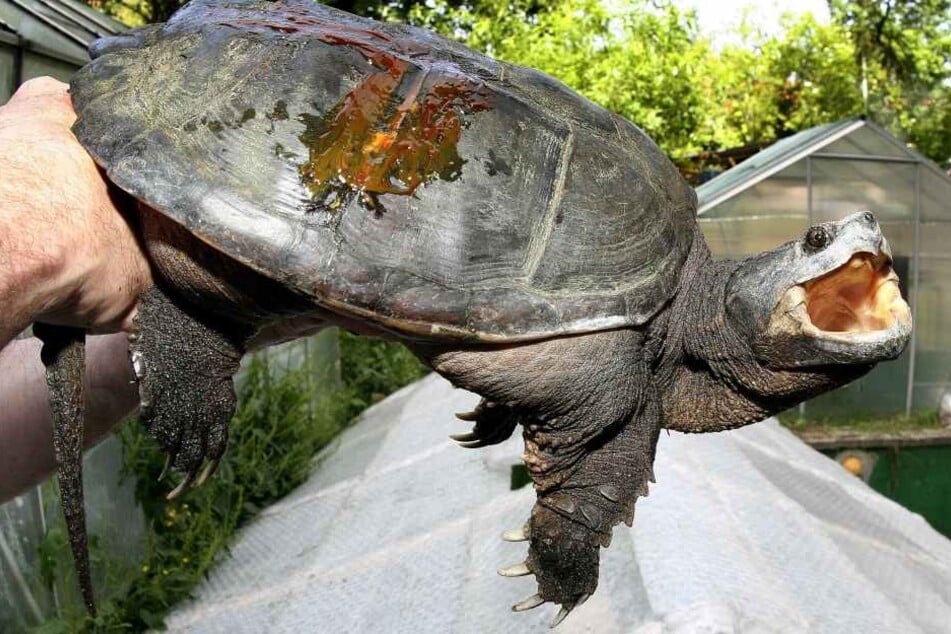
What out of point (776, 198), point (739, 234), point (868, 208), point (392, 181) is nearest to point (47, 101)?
point (392, 181)

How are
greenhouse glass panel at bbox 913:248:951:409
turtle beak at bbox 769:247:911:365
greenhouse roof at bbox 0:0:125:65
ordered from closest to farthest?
turtle beak at bbox 769:247:911:365 < greenhouse roof at bbox 0:0:125:65 < greenhouse glass panel at bbox 913:248:951:409

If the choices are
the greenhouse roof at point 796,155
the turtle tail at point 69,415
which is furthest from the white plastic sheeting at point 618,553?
the greenhouse roof at point 796,155

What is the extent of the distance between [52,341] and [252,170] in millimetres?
639

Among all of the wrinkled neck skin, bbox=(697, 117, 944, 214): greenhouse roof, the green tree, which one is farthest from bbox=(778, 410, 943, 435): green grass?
the green tree

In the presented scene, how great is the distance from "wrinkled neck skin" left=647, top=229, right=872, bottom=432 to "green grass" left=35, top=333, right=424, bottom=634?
2539mm

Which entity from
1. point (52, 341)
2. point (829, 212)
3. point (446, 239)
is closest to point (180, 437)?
point (52, 341)

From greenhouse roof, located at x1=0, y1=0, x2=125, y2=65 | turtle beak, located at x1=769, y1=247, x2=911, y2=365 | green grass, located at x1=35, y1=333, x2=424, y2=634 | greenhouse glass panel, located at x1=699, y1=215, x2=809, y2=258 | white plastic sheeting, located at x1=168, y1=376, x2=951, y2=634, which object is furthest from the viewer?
greenhouse glass panel, located at x1=699, y1=215, x2=809, y2=258

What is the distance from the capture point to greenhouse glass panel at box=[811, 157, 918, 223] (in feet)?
28.6

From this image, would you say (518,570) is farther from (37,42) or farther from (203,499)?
(203,499)

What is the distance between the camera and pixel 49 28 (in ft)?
12.7

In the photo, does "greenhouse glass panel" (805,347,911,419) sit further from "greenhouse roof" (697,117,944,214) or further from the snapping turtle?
the snapping turtle

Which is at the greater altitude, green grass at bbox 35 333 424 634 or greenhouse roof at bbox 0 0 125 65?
greenhouse roof at bbox 0 0 125 65

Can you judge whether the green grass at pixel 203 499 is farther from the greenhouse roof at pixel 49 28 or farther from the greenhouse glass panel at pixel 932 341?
the greenhouse glass panel at pixel 932 341

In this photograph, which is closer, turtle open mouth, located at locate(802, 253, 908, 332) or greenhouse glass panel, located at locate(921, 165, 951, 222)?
turtle open mouth, located at locate(802, 253, 908, 332)
